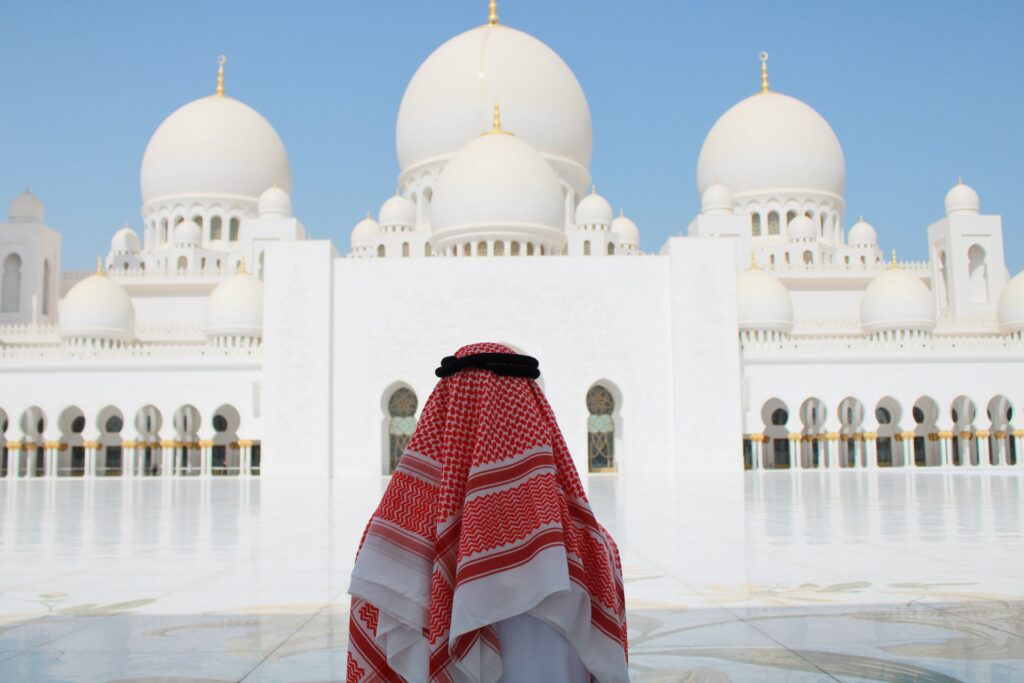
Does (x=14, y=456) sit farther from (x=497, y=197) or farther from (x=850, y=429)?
(x=850, y=429)

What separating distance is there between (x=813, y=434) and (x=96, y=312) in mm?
14341

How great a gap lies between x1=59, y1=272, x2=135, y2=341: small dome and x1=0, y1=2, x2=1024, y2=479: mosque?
0.05m

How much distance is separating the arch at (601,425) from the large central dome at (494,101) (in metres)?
6.66

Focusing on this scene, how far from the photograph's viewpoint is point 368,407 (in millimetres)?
17375

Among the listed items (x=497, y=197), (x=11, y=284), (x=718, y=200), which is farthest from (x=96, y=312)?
(x=718, y=200)

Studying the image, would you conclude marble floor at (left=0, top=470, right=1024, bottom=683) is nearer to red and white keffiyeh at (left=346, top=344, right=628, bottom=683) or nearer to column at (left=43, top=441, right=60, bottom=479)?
red and white keffiyeh at (left=346, top=344, right=628, bottom=683)

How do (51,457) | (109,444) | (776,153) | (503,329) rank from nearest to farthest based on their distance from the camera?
(503,329) < (51,457) < (109,444) < (776,153)

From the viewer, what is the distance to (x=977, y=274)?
2461 cm

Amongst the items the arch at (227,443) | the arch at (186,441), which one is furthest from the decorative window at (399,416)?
the arch at (227,443)

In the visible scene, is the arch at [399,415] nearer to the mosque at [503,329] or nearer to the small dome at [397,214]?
the mosque at [503,329]

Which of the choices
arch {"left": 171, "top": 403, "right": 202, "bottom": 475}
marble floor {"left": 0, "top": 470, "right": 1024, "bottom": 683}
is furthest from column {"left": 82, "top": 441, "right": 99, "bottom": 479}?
→ marble floor {"left": 0, "top": 470, "right": 1024, "bottom": 683}

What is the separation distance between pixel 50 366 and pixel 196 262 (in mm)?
6222

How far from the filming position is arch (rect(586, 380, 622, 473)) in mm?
17609

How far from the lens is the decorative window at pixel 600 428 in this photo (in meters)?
17.6
